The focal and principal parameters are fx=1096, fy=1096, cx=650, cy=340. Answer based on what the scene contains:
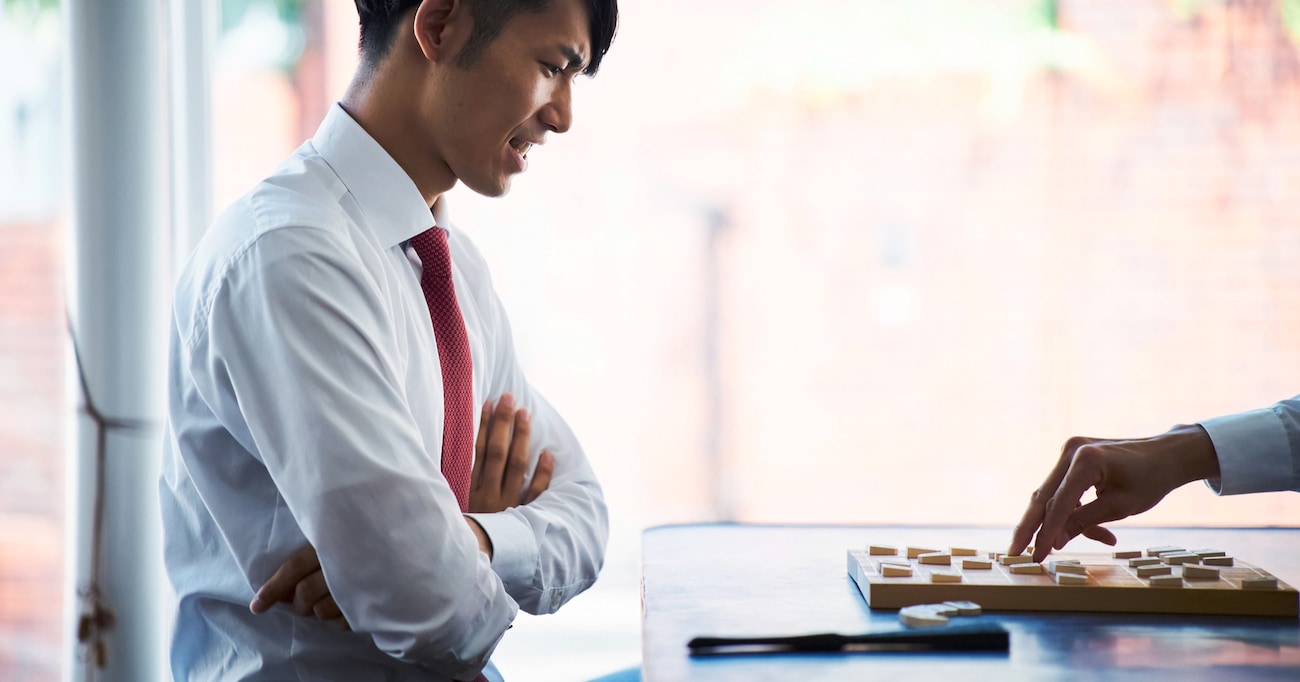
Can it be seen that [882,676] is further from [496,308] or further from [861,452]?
[861,452]

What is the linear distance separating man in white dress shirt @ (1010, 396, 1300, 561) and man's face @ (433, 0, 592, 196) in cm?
85

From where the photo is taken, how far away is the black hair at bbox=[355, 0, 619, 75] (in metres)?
1.50

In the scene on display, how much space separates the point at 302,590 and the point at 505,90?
71 cm

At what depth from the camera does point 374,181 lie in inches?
58.1

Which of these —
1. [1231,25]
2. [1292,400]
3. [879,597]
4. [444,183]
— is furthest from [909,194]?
[879,597]

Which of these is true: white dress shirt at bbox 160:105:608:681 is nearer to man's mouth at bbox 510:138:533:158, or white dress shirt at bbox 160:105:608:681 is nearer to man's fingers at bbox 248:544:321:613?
man's fingers at bbox 248:544:321:613

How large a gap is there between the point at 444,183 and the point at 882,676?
3.12ft

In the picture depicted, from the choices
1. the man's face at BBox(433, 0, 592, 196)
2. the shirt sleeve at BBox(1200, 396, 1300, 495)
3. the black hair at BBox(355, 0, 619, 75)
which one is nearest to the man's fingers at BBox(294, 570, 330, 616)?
the man's face at BBox(433, 0, 592, 196)

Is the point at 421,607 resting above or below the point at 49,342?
below

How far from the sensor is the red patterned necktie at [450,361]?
4.96 ft

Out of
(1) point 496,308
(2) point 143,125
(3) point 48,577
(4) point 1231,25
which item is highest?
(4) point 1231,25

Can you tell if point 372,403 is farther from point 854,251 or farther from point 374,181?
point 854,251

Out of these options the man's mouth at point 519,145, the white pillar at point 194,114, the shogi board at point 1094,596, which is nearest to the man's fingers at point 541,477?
the man's mouth at point 519,145

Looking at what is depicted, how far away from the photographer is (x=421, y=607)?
119 centimetres
